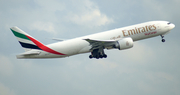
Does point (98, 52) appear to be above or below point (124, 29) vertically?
below

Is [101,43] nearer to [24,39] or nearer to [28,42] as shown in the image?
[28,42]

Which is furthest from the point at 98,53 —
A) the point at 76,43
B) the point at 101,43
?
the point at 76,43

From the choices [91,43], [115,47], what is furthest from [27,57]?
[115,47]

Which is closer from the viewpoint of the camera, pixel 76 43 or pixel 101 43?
Result: pixel 101 43

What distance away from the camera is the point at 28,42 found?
139 feet

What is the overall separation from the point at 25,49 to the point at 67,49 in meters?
7.55

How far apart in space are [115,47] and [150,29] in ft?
24.4

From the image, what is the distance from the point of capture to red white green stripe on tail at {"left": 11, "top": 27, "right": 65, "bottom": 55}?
42.1 m

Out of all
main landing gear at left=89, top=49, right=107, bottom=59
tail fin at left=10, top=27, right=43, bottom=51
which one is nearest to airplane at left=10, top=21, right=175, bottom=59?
tail fin at left=10, top=27, right=43, bottom=51

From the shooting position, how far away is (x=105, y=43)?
4153cm

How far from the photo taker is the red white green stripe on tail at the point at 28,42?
138ft

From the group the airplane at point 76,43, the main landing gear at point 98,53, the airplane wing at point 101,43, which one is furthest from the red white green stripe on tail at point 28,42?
the main landing gear at point 98,53

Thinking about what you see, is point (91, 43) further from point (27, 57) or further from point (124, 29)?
point (27, 57)

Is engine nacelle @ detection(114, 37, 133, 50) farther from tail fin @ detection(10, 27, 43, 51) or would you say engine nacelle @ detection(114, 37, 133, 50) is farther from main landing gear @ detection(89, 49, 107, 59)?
tail fin @ detection(10, 27, 43, 51)
